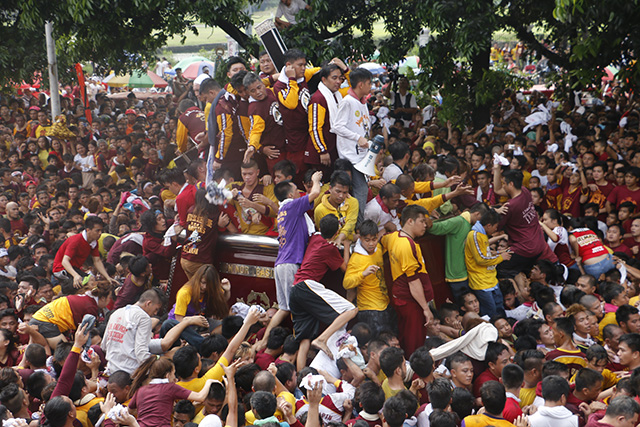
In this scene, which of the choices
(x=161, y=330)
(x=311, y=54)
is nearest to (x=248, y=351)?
(x=161, y=330)

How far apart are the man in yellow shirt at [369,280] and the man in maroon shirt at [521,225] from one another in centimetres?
253

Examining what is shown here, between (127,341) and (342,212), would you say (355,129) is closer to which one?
(342,212)

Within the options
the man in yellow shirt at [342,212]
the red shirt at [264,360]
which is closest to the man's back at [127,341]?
the red shirt at [264,360]

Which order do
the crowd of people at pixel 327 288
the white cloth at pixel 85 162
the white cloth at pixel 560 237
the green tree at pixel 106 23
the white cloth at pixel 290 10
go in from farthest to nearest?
the white cloth at pixel 85 162, the green tree at pixel 106 23, the white cloth at pixel 290 10, the white cloth at pixel 560 237, the crowd of people at pixel 327 288

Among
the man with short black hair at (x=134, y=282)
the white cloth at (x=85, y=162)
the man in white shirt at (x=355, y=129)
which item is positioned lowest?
the man with short black hair at (x=134, y=282)

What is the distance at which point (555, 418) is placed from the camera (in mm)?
5602

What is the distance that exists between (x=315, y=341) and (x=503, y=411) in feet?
6.83

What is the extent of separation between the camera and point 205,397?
6039 mm

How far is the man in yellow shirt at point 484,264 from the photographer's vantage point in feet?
28.5

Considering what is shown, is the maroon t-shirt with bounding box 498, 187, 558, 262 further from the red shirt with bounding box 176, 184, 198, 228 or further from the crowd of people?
the red shirt with bounding box 176, 184, 198, 228

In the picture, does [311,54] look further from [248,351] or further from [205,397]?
[205,397]

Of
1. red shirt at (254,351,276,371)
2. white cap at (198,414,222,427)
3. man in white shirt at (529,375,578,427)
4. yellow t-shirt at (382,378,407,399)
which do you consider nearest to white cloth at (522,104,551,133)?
red shirt at (254,351,276,371)

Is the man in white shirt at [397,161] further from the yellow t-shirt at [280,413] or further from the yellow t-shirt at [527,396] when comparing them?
the yellow t-shirt at [280,413]

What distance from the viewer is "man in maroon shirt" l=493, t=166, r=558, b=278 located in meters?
9.53
